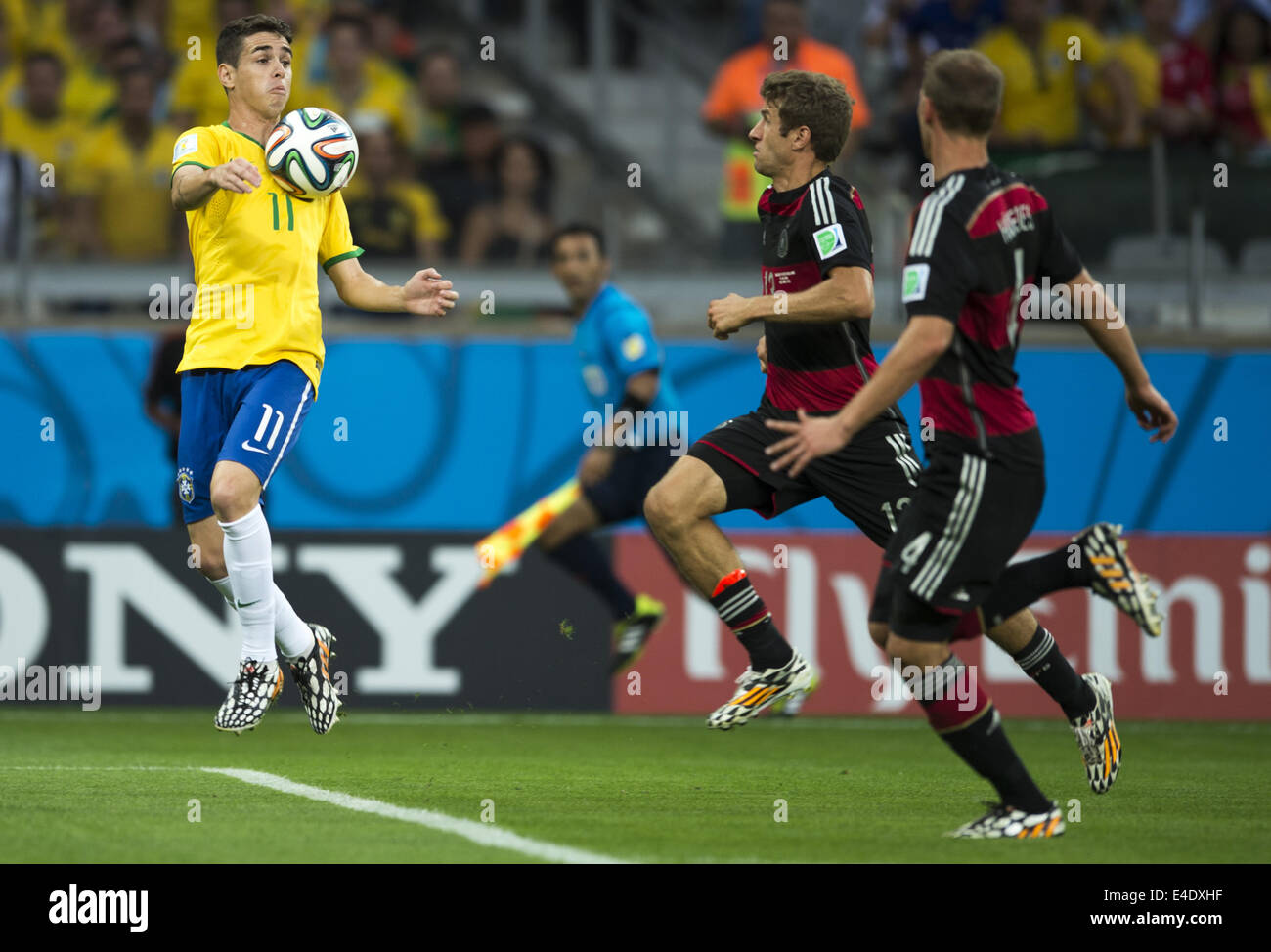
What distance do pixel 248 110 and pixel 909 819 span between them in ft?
11.3

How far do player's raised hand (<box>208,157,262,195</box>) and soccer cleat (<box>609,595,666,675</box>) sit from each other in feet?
15.2

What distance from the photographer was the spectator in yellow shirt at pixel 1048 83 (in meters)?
12.9

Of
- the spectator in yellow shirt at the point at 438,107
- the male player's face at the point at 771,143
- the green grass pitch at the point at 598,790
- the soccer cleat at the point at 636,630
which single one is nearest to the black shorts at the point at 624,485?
the soccer cleat at the point at 636,630

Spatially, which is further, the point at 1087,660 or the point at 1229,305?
the point at 1229,305

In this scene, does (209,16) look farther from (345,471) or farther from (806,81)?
(806,81)

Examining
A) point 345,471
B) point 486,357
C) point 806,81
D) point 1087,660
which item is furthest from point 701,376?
point 806,81

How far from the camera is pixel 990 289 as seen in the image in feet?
17.2

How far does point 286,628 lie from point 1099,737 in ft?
9.64

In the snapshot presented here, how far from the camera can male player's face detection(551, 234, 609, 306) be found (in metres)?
10.5

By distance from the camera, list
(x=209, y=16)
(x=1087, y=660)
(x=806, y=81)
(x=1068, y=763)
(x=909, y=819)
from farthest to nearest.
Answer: (x=209, y=16) → (x=1087, y=660) → (x=1068, y=763) → (x=806, y=81) → (x=909, y=819)

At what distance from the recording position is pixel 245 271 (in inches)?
263

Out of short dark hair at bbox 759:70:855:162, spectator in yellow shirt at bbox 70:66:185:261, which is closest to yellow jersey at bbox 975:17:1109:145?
spectator in yellow shirt at bbox 70:66:185:261

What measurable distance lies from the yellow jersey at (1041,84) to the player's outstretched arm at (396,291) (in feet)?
23.0

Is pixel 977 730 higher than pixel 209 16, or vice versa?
pixel 209 16
